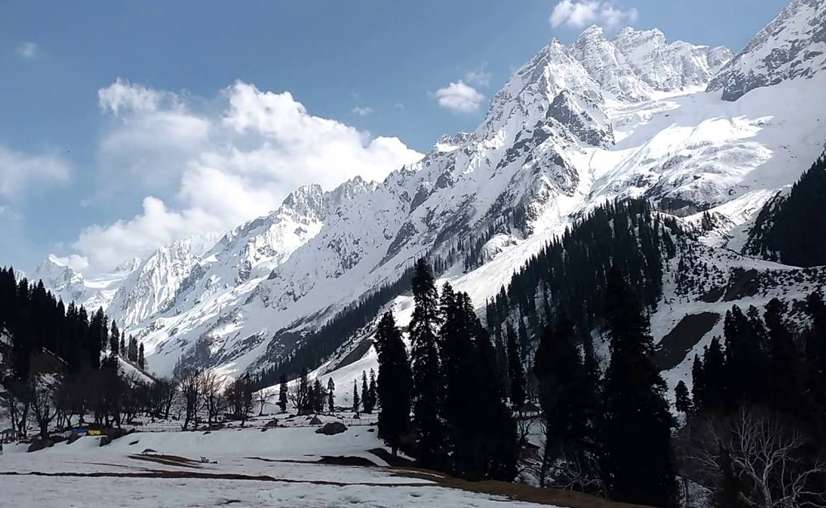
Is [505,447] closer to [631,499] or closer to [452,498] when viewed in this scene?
[631,499]

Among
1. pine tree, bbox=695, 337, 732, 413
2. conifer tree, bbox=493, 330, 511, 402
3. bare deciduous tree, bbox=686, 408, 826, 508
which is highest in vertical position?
conifer tree, bbox=493, 330, 511, 402

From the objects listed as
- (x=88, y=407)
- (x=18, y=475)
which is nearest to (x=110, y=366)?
(x=88, y=407)

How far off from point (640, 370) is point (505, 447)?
14.8m

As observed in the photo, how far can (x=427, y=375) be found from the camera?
5569 centimetres

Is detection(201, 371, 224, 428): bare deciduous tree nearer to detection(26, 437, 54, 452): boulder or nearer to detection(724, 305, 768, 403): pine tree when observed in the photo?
detection(26, 437, 54, 452): boulder

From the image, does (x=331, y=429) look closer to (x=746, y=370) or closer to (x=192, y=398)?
(x=192, y=398)

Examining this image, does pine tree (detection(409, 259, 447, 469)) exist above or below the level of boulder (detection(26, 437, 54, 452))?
above

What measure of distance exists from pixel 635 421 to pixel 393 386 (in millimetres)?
30217

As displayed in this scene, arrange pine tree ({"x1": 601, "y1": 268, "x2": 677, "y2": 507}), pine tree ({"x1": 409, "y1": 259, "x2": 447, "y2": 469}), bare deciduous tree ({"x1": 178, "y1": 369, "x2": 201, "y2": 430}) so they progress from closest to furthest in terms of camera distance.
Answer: pine tree ({"x1": 601, "y1": 268, "x2": 677, "y2": 507}) < pine tree ({"x1": 409, "y1": 259, "x2": 447, "y2": 469}) < bare deciduous tree ({"x1": 178, "y1": 369, "x2": 201, "y2": 430})

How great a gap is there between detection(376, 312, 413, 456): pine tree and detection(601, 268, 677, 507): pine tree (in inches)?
1059

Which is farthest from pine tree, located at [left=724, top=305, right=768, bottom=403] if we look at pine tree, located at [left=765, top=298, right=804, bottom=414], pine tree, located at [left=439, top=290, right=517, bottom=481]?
pine tree, located at [left=439, top=290, right=517, bottom=481]

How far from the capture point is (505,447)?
157 ft

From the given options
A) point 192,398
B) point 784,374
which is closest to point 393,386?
point 784,374

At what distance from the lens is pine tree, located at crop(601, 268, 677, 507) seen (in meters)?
36.9
